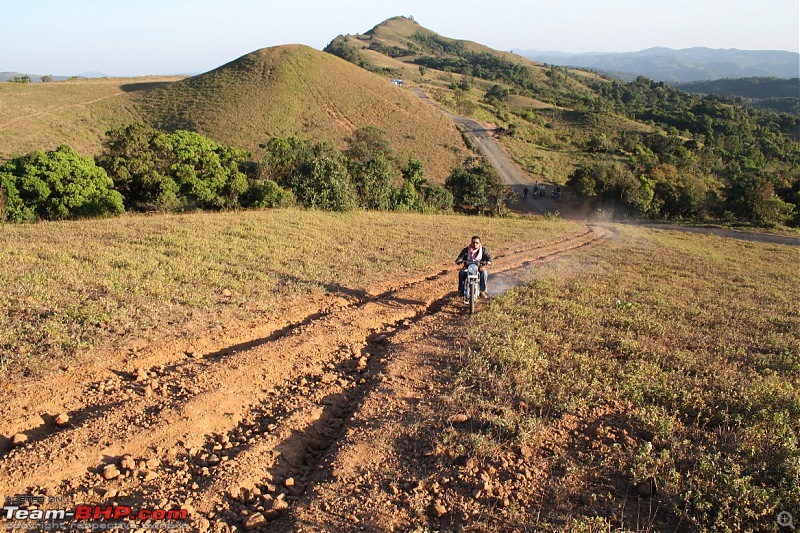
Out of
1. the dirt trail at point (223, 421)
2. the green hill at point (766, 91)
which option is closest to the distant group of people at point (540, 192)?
the dirt trail at point (223, 421)

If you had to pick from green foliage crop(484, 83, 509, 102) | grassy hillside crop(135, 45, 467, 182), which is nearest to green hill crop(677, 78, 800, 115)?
green foliage crop(484, 83, 509, 102)

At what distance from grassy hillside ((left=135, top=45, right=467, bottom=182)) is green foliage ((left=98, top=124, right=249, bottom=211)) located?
22866 mm

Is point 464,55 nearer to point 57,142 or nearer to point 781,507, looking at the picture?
point 57,142

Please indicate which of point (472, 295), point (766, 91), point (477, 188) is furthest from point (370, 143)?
point (766, 91)

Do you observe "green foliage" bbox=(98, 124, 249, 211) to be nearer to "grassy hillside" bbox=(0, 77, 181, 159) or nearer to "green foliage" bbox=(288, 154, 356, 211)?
"green foliage" bbox=(288, 154, 356, 211)

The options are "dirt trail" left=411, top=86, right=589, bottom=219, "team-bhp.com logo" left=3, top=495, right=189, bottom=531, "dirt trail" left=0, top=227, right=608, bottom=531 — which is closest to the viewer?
"team-bhp.com logo" left=3, top=495, right=189, bottom=531

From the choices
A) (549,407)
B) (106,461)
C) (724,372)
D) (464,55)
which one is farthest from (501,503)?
(464,55)

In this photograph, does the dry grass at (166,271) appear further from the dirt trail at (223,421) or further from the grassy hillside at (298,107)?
the grassy hillside at (298,107)

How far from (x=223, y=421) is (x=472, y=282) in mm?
5510

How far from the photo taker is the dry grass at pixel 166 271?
673 cm

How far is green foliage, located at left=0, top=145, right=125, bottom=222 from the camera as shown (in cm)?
1831

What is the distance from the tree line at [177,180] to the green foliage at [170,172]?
0.04 m

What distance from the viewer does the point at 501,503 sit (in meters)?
4.07

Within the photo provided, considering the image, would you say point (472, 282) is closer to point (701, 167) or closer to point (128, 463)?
point (128, 463)
